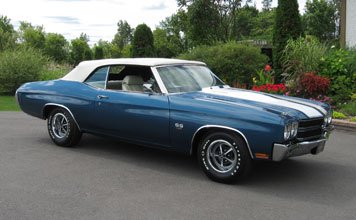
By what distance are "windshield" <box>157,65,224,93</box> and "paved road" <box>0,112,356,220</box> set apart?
1130 millimetres

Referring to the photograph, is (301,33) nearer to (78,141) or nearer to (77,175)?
(78,141)

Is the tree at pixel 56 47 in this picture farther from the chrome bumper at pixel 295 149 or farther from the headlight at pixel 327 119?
the chrome bumper at pixel 295 149

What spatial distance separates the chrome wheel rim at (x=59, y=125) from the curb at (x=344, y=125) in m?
5.61

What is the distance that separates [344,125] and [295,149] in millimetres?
4518

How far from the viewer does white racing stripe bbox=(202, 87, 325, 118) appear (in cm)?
575

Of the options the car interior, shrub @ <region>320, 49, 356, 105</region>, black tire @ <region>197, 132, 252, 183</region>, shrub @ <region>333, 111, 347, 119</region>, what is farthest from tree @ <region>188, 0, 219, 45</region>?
black tire @ <region>197, 132, 252, 183</region>

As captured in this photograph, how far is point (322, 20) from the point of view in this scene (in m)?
56.6

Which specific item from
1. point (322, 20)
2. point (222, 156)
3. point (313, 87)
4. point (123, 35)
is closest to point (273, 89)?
point (313, 87)

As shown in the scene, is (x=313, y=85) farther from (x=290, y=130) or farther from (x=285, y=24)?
(x=290, y=130)

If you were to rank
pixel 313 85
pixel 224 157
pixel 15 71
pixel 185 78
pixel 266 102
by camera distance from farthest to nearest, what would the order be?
pixel 15 71 → pixel 313 85 → pixel 185 78 → pixel 266 102 → pixel 224 157

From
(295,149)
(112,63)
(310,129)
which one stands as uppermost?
(112,63)

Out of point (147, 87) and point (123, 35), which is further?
point (123, 35)

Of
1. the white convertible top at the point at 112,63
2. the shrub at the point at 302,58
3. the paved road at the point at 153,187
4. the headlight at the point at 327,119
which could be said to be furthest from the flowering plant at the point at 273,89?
the headlight at the point at 327,119

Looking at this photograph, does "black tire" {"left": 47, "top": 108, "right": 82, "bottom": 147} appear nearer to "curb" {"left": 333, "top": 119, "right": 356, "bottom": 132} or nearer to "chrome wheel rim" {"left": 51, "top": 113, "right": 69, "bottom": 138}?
"chrome wheel rim" {"left": 51, "top": 113, "right": 69, "bottom": 138}
